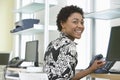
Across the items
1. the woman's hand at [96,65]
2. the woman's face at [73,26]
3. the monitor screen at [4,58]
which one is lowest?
the monitor screen at [4,58]

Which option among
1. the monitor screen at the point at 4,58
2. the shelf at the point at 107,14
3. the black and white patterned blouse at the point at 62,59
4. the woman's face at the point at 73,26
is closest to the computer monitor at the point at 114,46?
the shelf at the point at 107,14

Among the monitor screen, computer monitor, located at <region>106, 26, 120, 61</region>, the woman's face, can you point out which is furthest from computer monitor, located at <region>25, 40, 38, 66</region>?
the woman's face

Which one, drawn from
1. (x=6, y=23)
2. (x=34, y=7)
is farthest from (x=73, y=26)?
(x=6, y=23)

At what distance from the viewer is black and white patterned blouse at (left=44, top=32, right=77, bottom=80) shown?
1.82 meters

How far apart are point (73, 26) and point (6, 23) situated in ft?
13.2

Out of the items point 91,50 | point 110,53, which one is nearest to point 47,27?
point 91,50

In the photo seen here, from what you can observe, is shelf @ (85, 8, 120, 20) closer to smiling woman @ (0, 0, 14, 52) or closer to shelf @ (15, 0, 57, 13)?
shelf @ (15, 0, 57, 13)

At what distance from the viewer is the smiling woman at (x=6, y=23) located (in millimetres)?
5793

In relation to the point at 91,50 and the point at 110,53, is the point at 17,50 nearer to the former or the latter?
the point at 91,50

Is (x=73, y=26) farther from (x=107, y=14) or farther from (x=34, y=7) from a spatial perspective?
(x=34, y=7)

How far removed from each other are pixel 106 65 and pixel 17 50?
320cm

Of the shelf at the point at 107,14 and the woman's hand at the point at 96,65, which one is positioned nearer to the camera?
the woman's hand at the point at 96,65

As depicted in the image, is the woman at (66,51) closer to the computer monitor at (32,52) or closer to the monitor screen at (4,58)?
the computer monitor at (32,52)

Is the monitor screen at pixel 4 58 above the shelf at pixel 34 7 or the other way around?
the other way around
